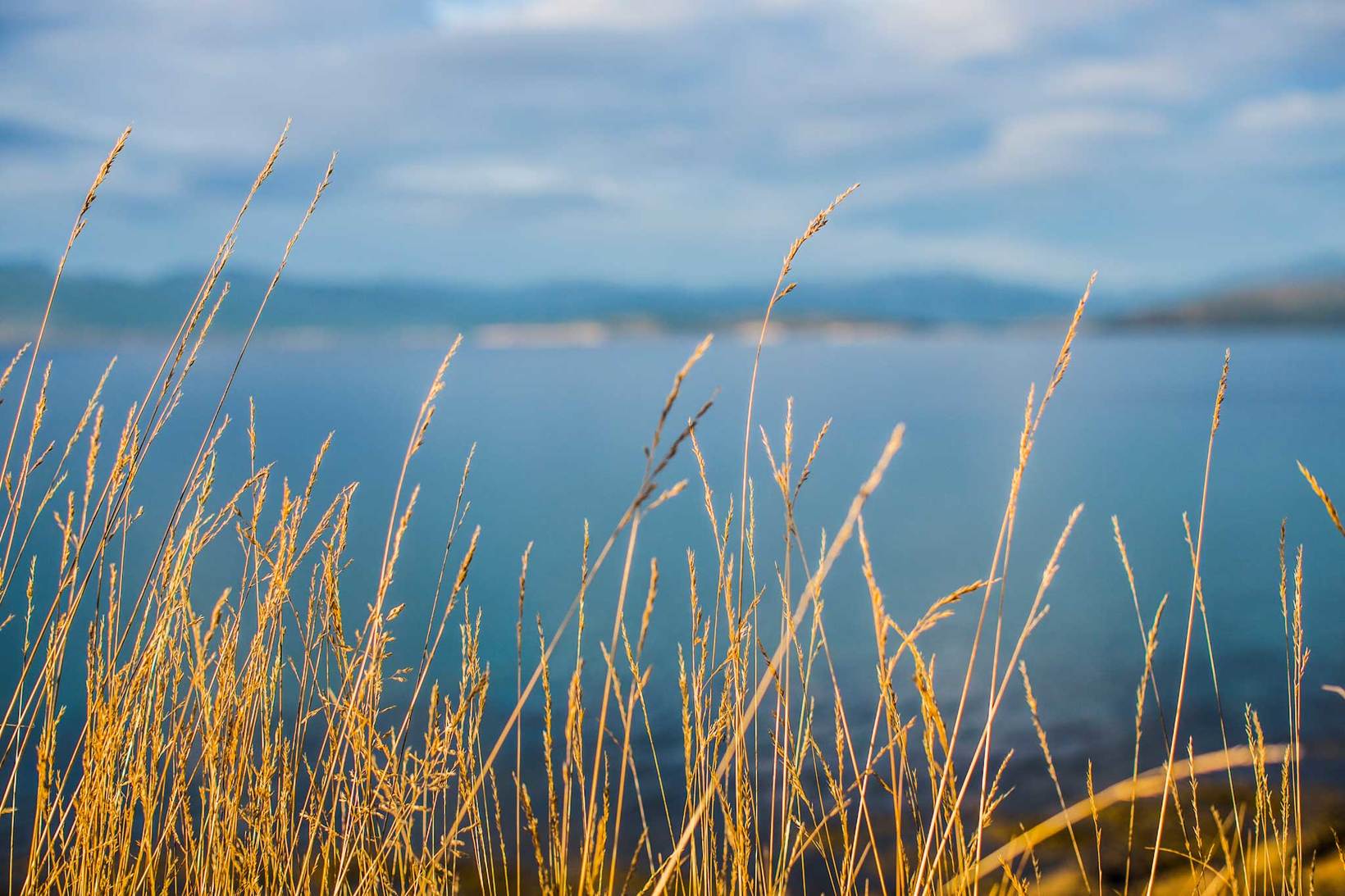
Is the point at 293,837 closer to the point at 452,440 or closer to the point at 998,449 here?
the point at 998,449

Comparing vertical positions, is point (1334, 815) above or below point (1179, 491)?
above

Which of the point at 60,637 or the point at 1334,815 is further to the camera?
the point at 1334,815

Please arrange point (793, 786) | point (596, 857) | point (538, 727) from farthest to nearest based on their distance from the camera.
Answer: point (538, 727) → point (793, 786) → point (596, 857)

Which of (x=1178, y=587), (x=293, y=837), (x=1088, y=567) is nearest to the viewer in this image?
(x=293, y=837)

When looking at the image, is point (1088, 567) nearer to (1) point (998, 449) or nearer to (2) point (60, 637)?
(2) point (60, 637)

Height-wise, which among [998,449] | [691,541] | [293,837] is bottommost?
[998,449]

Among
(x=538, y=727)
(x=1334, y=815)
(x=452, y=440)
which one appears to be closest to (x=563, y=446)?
(x=452, y=440)

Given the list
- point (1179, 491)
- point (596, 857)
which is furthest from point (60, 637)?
point (1179, 491)

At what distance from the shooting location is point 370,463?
85.7 feet

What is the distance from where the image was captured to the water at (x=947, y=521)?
877 centimetres

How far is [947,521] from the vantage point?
1734cm

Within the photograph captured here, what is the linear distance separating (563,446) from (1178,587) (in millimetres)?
20405

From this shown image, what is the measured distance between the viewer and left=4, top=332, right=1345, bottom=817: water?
8.77m

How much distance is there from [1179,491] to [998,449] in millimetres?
8433
